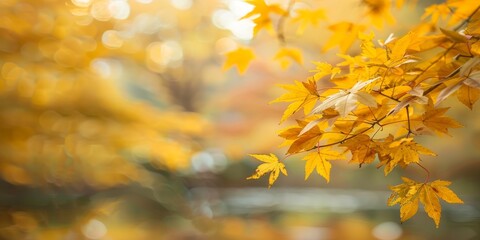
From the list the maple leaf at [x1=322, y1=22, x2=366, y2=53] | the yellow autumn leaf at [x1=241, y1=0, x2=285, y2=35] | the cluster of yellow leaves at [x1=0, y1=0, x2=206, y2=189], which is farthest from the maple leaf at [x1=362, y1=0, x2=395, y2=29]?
the cluster of yellow leaves at [x1=0, y1=0, x2=206, y2=189]

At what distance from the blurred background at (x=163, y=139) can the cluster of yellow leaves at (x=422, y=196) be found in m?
0.54

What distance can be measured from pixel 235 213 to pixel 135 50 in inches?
79.2

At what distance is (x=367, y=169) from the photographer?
6.56 meters

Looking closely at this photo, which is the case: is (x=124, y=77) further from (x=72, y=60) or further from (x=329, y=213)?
(x=72, y=60)

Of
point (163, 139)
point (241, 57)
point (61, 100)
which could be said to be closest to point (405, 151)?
point (241, 57)

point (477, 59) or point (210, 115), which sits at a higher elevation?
point (210, 115)

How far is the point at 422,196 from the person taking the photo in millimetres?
611

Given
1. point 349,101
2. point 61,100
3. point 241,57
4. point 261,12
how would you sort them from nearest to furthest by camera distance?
point 349,101 → point 261,12 → point 241,57 → point 61,100

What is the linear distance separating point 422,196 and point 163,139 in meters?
3.40

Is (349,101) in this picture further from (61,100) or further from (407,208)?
(61,100)

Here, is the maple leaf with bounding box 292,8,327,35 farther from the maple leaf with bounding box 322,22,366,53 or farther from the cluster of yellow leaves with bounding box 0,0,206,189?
the cluster of yellow leaves with bounding box 0,0,206,189

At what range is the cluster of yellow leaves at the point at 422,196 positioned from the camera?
23.7 inches

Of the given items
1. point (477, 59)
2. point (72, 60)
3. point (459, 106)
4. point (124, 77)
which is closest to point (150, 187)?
point (124, 77)

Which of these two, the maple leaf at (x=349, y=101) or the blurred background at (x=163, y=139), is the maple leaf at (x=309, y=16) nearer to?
the blurred background at (x=163, y=139)
